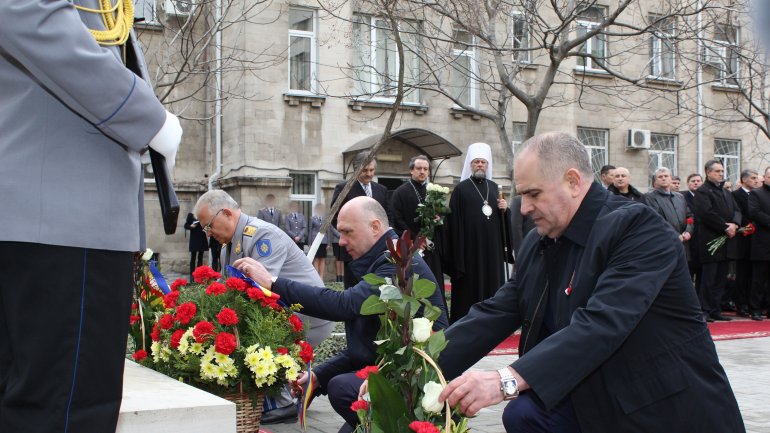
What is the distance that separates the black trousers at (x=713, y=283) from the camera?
43.1ft

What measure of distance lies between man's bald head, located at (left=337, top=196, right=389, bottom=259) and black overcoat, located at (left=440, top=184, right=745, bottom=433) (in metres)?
1.90

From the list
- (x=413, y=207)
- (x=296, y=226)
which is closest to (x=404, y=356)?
(x=413, y=207)

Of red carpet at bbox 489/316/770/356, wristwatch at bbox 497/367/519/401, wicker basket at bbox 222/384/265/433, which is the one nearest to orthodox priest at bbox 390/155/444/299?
red carpet at bbox 489/316/770/356

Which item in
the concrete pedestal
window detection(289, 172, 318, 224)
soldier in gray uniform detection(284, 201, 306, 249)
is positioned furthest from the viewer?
window detection(289, 172, 318, 224)

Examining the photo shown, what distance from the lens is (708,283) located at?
1318 cm

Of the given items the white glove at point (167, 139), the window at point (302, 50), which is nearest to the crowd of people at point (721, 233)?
the window at point (302, 50)

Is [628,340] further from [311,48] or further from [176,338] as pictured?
[311,48]

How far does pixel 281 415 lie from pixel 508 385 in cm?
351

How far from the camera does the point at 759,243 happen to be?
43.7ft

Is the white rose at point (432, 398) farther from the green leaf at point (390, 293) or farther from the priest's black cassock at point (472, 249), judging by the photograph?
the priest's black cassock at point (472, 249)

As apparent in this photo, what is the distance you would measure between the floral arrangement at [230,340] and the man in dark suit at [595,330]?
167 cm

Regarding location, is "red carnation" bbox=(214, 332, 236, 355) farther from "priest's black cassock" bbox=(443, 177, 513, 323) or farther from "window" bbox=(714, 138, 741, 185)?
"window" bbox=(714, 138, 741, 185)

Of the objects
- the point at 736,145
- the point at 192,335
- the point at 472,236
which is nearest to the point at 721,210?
the point at 472,236

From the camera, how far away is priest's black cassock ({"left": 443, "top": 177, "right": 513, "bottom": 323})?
10.7 metres
